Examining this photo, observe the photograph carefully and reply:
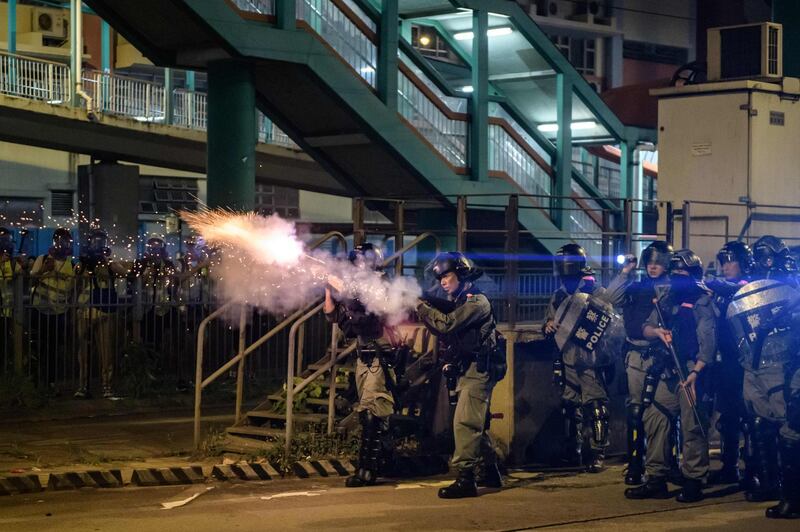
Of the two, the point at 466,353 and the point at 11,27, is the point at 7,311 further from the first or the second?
the point at 11,27

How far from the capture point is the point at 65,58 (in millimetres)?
33938

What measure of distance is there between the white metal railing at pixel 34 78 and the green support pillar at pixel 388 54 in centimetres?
1231

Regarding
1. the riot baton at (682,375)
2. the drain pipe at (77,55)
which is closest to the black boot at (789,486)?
the riot baton at (682,375)

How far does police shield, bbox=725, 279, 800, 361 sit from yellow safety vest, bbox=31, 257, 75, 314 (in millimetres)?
8581

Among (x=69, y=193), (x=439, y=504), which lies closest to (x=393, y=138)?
(x=439, y=504)

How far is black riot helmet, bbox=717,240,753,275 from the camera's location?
10488 mm

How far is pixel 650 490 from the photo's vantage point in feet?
32.9

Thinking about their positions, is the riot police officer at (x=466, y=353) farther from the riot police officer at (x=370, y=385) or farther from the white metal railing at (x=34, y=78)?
the white metal railing at (x=34, y=78)

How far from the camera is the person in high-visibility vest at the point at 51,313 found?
597 inches

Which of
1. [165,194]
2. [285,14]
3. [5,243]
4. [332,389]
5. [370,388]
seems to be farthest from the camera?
[165,194]

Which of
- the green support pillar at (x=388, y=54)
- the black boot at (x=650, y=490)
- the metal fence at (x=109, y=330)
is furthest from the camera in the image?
the green support pillar at (x=388, y=54)

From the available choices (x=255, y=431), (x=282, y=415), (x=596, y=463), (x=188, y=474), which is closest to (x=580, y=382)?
(x=596, y=463)

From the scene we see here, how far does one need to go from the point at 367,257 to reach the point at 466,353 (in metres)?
1.30

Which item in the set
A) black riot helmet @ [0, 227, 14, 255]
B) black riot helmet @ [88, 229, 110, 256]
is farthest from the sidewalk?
black riot helmet @ [0, 227, 14, 255]
